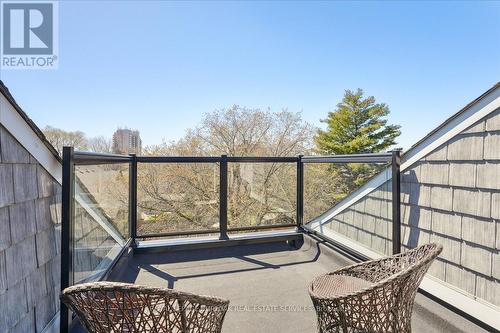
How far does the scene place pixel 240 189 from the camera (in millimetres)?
6027

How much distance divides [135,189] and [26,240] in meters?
2.39

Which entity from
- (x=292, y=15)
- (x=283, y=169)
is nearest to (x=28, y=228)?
(x=283, y=169)

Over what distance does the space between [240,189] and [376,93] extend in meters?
16.0

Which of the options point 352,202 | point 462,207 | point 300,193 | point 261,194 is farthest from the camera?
point 261,194

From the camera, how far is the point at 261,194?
594 cm

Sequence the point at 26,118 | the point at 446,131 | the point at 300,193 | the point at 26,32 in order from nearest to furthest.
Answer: the point at 26,118, the point at 446,131, the point at 300,193, the point at 26,32

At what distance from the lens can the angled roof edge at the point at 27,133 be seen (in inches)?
52.4

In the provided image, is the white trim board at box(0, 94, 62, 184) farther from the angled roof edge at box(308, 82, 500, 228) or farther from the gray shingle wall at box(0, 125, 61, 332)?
the angled roof edge at box(308, 82, 500, 228)

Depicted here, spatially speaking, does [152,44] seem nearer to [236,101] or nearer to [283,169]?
[236,101]

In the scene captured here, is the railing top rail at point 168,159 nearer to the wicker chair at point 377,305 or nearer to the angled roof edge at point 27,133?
the angled roof edge at point 27,133

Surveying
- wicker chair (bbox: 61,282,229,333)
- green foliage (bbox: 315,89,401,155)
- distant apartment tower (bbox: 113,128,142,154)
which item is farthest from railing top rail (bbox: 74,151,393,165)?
green foliage (bbox: 315,89,401,155)

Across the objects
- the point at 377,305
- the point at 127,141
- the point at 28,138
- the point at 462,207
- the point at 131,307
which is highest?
the point at 127,141

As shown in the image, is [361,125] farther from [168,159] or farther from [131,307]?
[131,307]

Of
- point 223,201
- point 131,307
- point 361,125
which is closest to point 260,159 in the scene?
point 223,201
